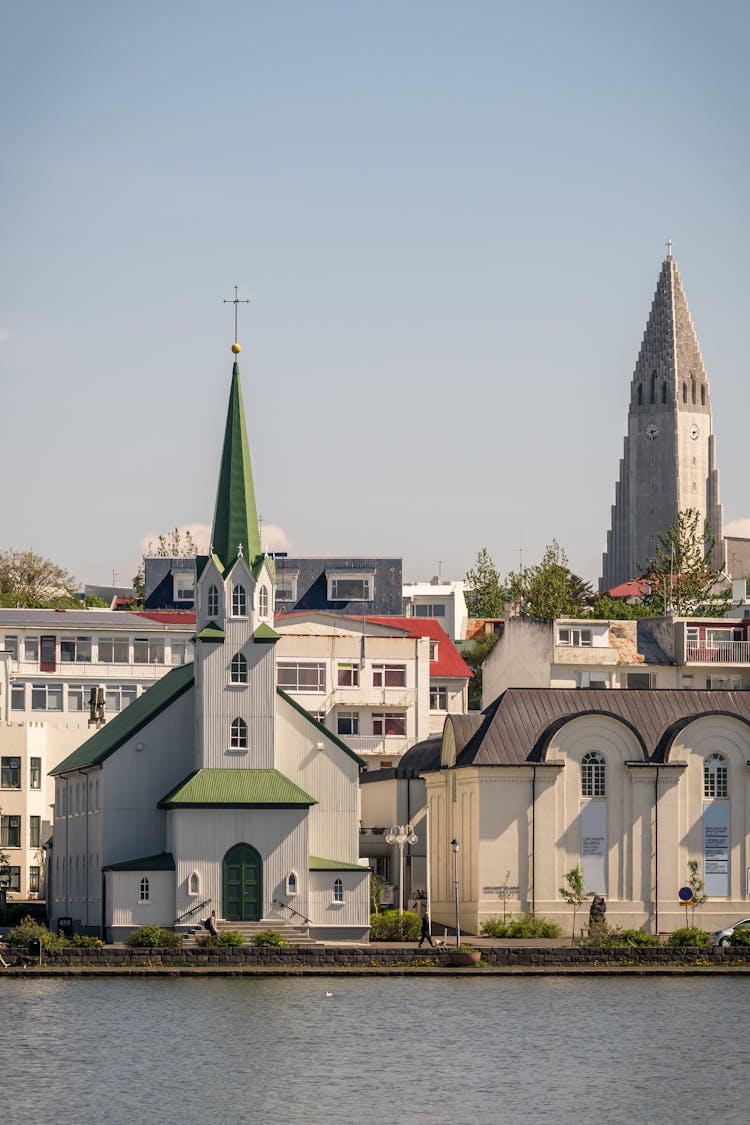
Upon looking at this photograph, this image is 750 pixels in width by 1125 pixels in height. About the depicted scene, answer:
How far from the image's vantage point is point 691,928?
303ft

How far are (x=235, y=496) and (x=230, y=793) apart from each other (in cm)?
1242

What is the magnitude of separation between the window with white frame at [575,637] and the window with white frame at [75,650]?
94.7 ft

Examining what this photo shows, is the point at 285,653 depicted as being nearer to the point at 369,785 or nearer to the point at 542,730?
the point at 369,785

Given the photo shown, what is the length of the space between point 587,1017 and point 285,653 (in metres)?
64.5

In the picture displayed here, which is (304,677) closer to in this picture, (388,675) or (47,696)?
(388,675)

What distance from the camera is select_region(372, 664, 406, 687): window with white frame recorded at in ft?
457

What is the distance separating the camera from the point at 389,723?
139 meters

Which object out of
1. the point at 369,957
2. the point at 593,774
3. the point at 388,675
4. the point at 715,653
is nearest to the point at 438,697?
the point at 388,675

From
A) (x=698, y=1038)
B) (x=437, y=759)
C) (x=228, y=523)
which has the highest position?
(x=228, y=523)

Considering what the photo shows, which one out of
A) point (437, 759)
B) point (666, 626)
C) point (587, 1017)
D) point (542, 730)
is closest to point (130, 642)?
point (666, 626)

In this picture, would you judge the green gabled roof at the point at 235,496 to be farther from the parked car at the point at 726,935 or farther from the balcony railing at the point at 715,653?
the balcony railing at the point at 715,653

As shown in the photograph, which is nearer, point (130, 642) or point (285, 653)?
point (285, 653)

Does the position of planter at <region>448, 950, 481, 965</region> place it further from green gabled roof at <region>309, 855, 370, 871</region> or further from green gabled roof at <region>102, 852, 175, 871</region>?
green gabled roof at <region>102, 852, 175, 871</region>

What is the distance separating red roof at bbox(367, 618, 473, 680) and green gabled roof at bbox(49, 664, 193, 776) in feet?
131
